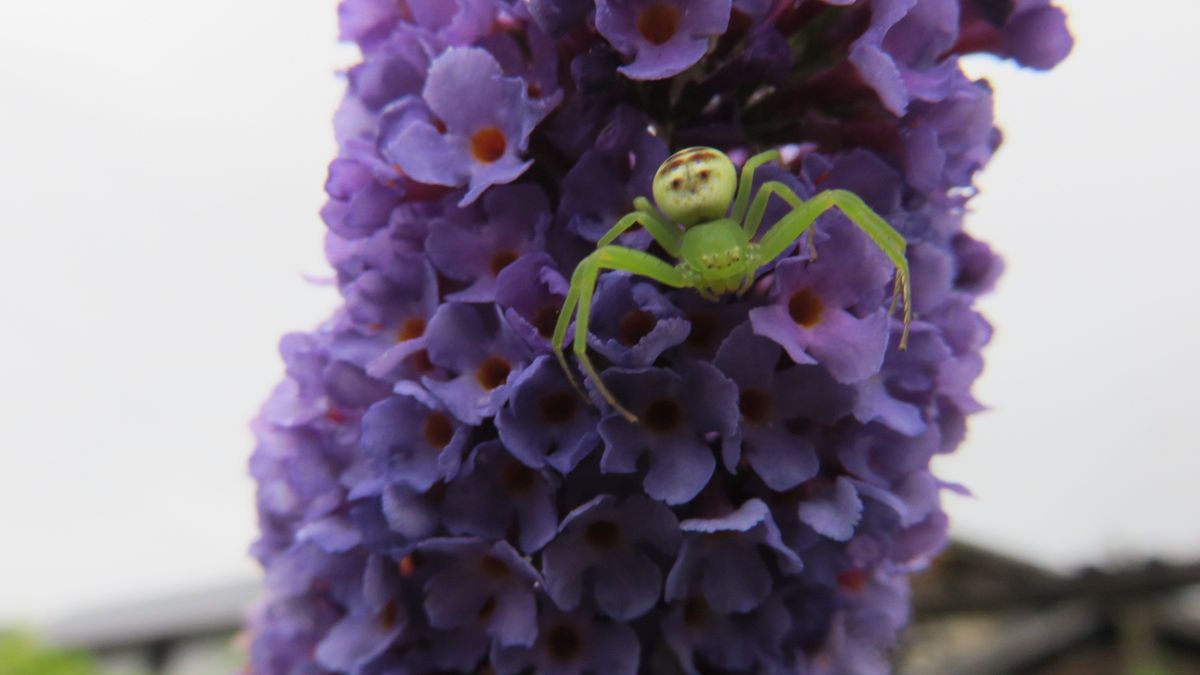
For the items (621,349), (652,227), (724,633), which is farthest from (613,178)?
(724,633)

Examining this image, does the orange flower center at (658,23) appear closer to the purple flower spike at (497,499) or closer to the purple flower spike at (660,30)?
the purple flower spike at (660,30)

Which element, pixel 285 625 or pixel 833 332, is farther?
pixel 285 625

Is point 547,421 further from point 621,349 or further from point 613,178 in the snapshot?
point 613,178

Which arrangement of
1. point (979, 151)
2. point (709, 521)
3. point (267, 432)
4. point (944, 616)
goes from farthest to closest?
1. point (944, 616)
2. point (267, 432)
3. point (979, 151)
4. point (709, 521)

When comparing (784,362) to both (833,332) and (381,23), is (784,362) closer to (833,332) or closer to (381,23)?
(833,332)

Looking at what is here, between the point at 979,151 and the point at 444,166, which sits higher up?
the point at 444,166

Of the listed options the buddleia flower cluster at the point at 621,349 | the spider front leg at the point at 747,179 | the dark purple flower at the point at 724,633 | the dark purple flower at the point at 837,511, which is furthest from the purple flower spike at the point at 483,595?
the spider front leg at the point at 747,179

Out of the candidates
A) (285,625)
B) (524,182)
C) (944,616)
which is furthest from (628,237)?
(944,616)
